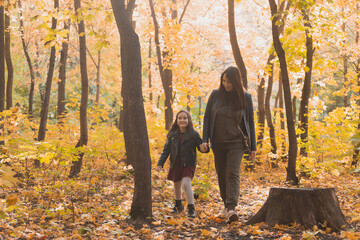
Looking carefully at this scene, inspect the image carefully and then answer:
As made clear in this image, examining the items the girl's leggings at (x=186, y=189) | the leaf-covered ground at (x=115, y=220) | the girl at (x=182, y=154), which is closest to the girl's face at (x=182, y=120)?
the girl at (x=182, y=154)

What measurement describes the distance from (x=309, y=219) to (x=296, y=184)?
3.87 meters

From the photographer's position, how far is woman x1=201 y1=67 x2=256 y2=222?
5145mm

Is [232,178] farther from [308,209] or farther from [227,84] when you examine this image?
[227,84]

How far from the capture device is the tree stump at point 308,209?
4.71m

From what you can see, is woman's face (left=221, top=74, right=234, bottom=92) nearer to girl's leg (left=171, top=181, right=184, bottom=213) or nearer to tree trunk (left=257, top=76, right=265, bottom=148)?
girl's leg (left=171, top=181, right=184, bottom=213)

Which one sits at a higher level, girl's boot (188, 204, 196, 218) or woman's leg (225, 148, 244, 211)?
woman's leg (225, 148, 244, 211)

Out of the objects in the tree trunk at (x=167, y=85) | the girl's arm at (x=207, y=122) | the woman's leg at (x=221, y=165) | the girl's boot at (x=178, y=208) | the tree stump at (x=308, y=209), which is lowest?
the girl's boot at (x=178, y=208)

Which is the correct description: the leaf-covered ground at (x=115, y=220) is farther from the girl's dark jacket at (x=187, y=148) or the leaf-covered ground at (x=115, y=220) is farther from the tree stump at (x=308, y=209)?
the girl's dark jacket at (x=187, y=148)

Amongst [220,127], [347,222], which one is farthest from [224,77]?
[347,222]

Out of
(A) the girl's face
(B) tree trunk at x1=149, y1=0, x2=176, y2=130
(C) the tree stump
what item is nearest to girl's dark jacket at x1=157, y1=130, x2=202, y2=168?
(A) the girl's face

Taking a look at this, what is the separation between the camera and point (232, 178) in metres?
5.14

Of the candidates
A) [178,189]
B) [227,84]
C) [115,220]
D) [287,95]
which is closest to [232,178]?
[178,189]

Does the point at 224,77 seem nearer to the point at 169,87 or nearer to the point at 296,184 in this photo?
the point at 296,184

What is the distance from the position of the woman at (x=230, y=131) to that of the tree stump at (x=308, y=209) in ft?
1.98
